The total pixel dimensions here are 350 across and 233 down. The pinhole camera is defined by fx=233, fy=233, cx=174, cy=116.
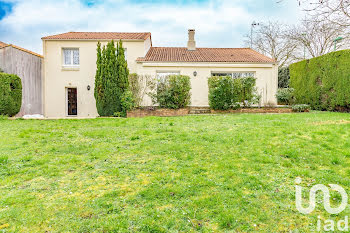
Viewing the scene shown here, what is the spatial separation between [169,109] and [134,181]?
877 cm

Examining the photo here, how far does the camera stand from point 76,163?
4750 mm

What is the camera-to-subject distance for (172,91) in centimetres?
1259

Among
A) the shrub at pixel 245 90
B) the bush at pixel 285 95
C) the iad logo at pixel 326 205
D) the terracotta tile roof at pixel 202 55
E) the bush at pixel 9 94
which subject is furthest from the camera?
the terracotta tile roof at pixel 202 55

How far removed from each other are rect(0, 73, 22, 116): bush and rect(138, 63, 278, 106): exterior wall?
24.1ft

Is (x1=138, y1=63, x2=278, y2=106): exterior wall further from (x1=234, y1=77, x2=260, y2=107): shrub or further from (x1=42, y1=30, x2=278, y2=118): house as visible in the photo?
(x1=234, y1=77, x2=260, y2=107): shrub

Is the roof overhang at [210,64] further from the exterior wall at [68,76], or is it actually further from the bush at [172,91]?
the bush at [172,91]

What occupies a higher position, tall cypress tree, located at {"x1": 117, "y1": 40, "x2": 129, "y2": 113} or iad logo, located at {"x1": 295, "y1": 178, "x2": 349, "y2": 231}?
tall cypress tree, located at {"x1": 117, "y1": 40, "x2": 129, "y2": 113}

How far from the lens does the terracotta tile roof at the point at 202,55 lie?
16.7 meters

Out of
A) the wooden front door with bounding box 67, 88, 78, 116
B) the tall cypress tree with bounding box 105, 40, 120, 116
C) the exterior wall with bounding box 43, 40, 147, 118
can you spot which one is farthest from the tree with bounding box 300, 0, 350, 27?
the wooden front door with bounding box 67, 88, 78, 116

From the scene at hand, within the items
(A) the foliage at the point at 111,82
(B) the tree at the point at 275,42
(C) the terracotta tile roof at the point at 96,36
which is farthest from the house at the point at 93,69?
(B) the tree at the point at 275,42

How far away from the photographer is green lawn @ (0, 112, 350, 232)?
2832 mm

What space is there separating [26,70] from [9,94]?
3444 mm

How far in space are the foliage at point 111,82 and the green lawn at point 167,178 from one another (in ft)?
21.9

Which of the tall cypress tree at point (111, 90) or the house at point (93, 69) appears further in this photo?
the house at point (93, 69)
